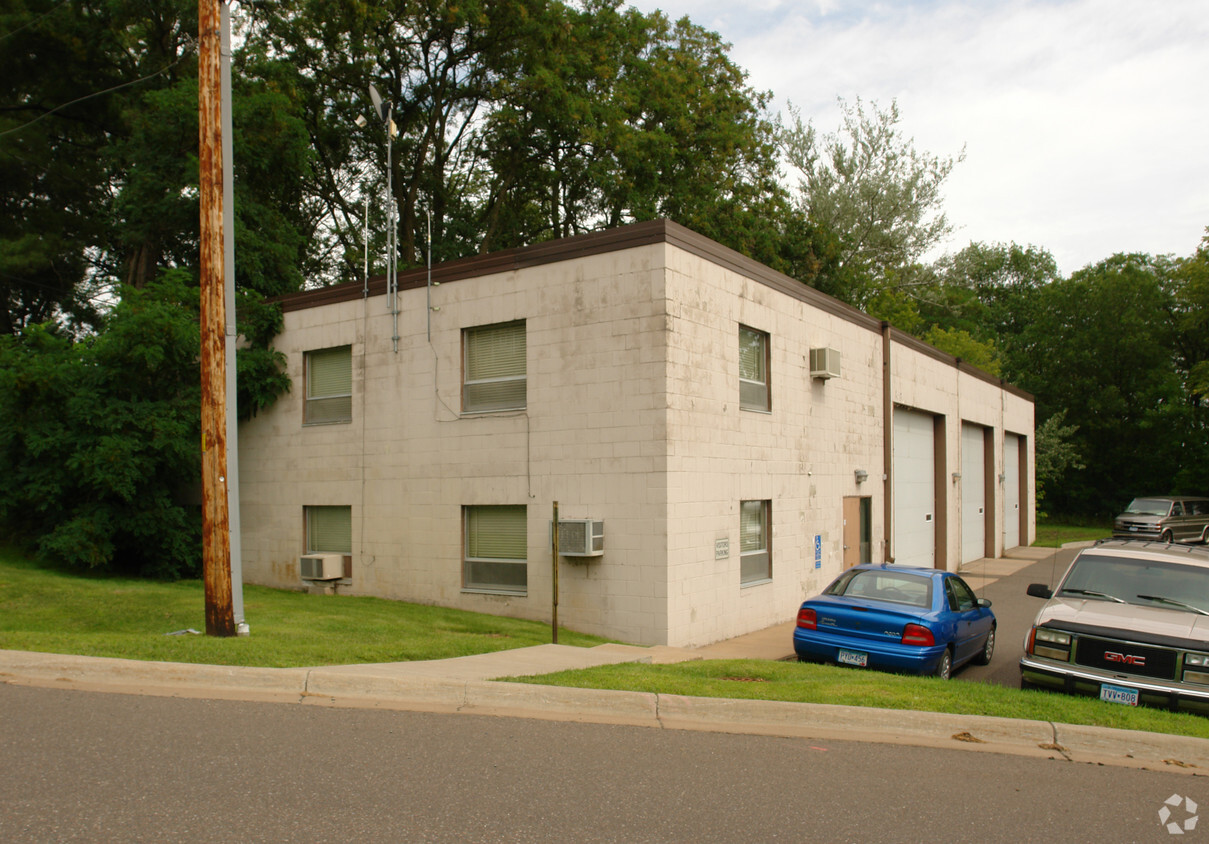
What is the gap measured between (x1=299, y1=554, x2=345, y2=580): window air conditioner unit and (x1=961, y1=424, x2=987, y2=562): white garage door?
18391mm

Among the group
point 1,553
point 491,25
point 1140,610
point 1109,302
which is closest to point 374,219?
point 491,25

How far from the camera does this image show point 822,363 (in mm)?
16703

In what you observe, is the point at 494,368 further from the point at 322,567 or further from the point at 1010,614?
the point at 1010,614

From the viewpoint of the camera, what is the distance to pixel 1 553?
17.5m

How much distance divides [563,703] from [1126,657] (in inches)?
205

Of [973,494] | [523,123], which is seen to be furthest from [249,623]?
[973,494]

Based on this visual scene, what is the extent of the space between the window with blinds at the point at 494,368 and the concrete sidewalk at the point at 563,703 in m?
5.50

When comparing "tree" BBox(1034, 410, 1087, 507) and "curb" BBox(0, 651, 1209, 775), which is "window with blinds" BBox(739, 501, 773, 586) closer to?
"curb" BBox(0, 651, 1209, 775)

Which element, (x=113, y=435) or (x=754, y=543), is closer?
(x=754, y=543)

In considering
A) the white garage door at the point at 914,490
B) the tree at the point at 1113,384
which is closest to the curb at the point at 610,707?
the white garage door at the point at 914,490

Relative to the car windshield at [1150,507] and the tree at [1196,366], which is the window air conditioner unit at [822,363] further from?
the tree at [1196,366]

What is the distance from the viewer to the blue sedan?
9977 mm

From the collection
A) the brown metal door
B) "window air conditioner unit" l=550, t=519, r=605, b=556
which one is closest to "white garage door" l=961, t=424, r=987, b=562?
the brown metal door

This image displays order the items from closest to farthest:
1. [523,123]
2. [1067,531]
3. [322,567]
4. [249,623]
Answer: [249,623]
[322,567]
[523,123]
[1067,531]
